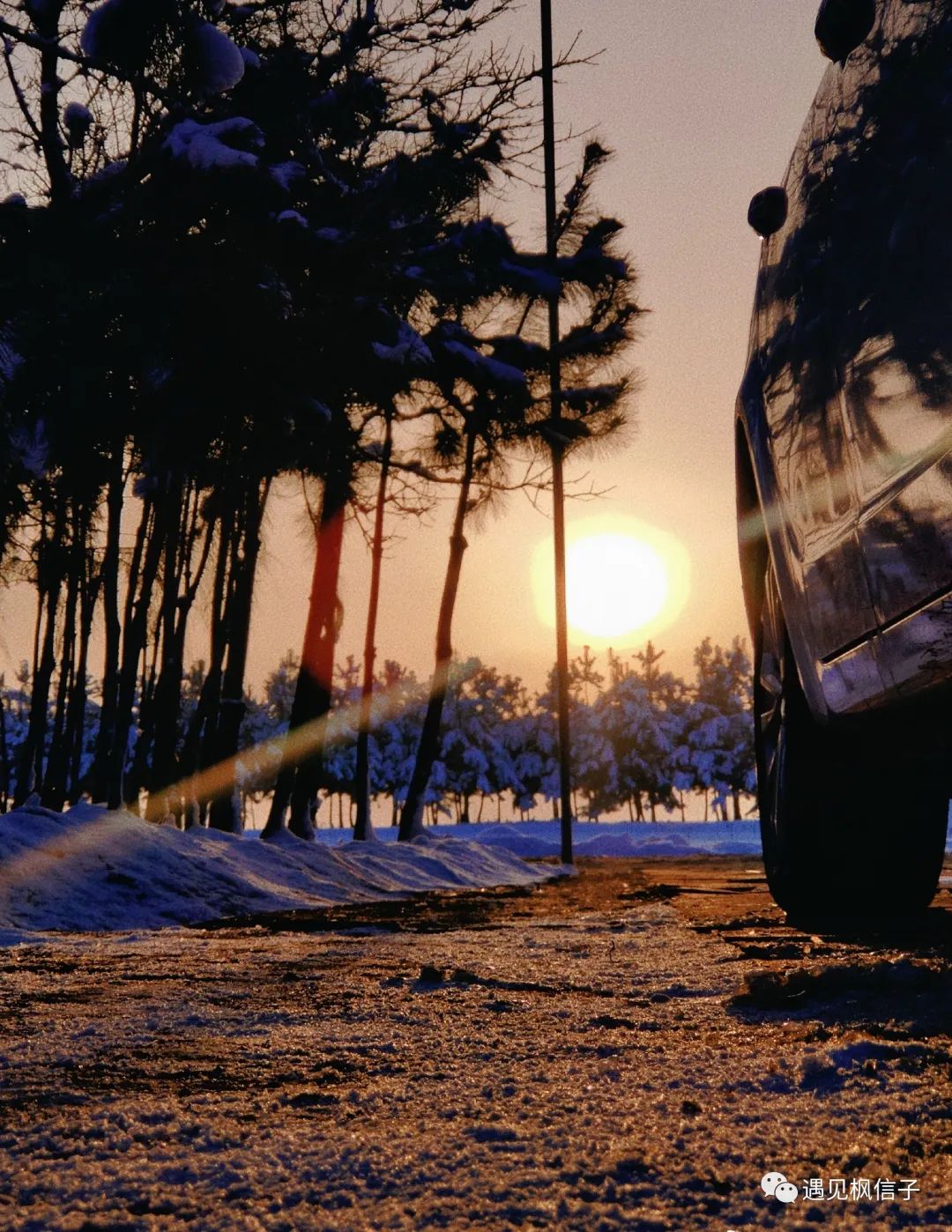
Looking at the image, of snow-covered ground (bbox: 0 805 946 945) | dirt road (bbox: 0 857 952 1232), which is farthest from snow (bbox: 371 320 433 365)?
dirt road (bbox: 0 857 952 1232)

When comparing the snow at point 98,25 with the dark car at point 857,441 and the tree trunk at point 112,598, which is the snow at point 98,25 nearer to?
the tree trunk at point 112,598

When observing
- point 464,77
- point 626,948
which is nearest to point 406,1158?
point 626,948

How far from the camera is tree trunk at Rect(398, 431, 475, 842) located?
70.1ft

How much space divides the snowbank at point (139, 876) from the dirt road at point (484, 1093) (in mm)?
2510

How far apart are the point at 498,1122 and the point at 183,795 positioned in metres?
14.8

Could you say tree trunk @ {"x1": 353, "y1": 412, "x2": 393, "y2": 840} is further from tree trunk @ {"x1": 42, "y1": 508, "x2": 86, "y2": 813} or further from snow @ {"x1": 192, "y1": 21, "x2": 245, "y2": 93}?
snow @ {"x1": 192, "y1": 21, "x2": 245, "y2": 93}

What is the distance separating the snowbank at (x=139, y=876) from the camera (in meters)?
7.00

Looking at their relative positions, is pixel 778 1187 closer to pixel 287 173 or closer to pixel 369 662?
pixel 287 173

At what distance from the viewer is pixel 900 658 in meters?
2.59

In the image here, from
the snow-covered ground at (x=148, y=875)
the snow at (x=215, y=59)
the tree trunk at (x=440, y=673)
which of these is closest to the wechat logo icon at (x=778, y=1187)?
the snow-covered ground at (x=148, y=875)

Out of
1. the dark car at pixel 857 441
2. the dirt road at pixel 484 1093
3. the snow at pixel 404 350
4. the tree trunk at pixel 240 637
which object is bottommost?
the dirt road at pixel 484 1093

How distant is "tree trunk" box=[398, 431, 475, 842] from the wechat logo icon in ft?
65.4

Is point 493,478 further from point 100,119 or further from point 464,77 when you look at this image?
point 100,119

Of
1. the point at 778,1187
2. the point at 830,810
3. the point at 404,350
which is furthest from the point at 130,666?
the point at 778,1187
